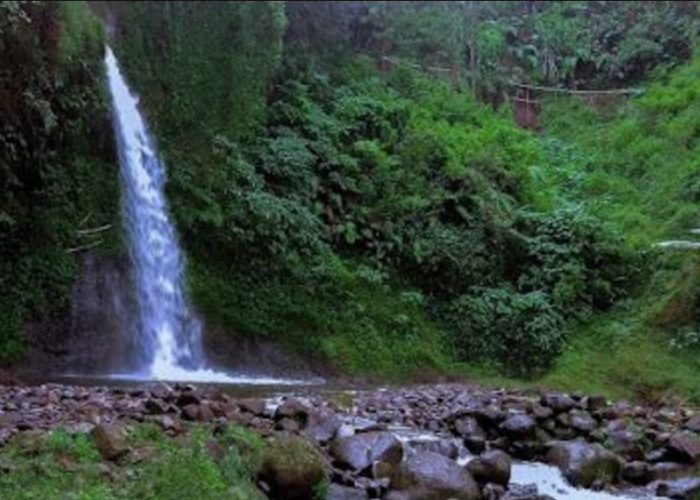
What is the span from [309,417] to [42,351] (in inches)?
305

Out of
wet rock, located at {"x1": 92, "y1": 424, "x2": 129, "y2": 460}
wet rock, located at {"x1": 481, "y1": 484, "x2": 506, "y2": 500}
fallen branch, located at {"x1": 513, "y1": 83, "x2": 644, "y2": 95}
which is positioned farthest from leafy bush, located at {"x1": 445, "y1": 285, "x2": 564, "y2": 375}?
wet rock, located at {"x1": 92, "y1": 424, "x2": 129, "y2": 460}

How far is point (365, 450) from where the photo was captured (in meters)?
8.86

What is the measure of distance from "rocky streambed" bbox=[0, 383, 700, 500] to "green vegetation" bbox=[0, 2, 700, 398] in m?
5.26

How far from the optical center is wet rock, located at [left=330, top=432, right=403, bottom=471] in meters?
8.72

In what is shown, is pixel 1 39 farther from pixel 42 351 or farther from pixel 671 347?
pixel 671 347

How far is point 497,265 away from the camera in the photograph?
20500 millimetres

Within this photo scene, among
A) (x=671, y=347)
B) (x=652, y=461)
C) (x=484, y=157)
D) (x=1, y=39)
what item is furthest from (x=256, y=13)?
(x=652, y=461)

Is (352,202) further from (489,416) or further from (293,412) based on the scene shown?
(293,412)

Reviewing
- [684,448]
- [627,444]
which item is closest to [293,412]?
[627,444]

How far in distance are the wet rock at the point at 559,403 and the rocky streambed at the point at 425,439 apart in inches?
0.6

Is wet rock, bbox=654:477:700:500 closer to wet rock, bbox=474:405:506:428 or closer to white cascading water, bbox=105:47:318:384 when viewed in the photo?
wet rock, bbox=474:405:506:428

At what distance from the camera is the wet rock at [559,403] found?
1116 cm

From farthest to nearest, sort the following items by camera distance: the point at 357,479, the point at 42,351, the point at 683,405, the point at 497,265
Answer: the point at 497,265, the point at 42,351, the point at 683,405, the point at 357,479

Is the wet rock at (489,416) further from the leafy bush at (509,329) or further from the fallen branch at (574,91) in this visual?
the fallen branch at (574,91)
